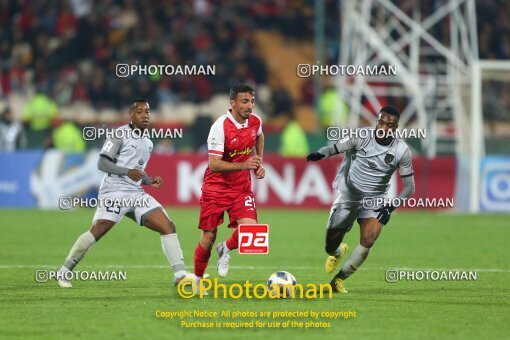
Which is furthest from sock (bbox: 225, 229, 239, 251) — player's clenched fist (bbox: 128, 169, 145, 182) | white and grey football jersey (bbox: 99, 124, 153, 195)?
player's clenched fist (bbox: 128, 169, 145, 182)

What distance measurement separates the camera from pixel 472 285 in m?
13.3

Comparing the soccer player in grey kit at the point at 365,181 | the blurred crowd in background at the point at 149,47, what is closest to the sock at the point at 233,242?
the soccer player in grey kit at the point at 365,181

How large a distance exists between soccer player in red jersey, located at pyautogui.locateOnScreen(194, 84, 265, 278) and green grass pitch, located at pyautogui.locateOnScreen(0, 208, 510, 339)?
850 millimetres

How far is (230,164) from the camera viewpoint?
12.0 meters

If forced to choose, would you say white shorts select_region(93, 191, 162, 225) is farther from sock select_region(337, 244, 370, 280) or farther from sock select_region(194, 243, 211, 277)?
sock select_region(337, 244, 370, 280)

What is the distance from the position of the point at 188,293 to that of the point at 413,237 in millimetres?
9140

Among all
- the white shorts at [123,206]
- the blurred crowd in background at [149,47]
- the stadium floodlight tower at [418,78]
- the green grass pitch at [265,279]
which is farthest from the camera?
the blurred crowd in background at [149,47]

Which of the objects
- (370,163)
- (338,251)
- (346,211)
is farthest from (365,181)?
(338,251)

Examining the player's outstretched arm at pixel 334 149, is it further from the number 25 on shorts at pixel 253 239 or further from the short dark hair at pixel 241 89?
the number 25 on shorts at pixel 253 239

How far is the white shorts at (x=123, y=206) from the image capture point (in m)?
12.7

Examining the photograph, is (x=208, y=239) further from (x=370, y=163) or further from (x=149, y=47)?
(x=149, y=47)

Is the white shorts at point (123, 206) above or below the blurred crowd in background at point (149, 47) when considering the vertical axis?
below

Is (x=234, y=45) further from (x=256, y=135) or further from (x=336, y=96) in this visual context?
(x=256, y=135)

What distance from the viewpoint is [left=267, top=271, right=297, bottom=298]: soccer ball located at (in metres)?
11.9
